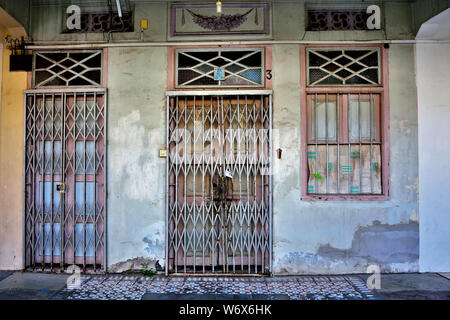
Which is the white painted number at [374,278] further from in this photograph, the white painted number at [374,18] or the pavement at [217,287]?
the white painted number at [374,18]

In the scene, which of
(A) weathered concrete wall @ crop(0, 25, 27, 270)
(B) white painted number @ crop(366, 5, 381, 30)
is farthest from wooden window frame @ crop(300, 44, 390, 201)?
(A) weathered concrete wall @ crop(0, 25, 27, 270)

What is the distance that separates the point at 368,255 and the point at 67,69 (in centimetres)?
520

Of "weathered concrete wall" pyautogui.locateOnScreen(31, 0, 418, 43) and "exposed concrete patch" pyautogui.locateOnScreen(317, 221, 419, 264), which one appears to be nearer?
"exposed concrete patch" pyautogui.locateOnScreen(317, 221, 419, 264)

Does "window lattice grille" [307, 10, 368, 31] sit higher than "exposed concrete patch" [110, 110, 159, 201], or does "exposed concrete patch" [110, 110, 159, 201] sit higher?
→ "window lattice grille" [307, 10, 368, 31]

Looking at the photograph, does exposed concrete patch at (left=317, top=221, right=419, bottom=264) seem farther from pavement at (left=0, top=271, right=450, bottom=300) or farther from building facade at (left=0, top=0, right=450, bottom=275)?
pavement at (left=0, top=271, right=450, bottom=300)

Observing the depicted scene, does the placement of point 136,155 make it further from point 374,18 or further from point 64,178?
point 374,18

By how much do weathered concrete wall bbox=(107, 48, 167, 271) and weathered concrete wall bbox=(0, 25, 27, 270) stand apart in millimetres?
1356

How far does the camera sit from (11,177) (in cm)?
475

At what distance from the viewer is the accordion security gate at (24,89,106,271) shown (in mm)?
4723

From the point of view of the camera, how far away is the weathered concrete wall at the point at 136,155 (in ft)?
15.2

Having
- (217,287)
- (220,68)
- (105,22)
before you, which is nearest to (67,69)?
(105,22)

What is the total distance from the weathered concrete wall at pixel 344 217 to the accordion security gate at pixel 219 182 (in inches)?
8.7

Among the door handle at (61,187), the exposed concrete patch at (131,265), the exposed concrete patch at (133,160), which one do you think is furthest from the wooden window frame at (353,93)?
the door handle at (61,187)
